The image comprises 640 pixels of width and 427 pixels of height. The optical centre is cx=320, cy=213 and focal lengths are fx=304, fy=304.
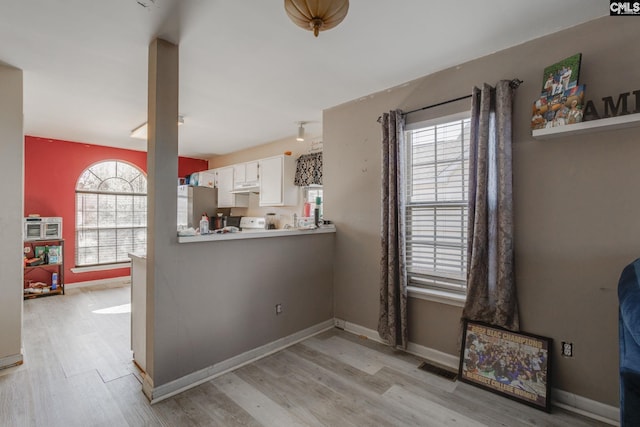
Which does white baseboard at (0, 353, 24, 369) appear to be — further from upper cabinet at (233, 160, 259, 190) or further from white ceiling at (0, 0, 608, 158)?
upper cabinet at (233, 160, 259, 190)

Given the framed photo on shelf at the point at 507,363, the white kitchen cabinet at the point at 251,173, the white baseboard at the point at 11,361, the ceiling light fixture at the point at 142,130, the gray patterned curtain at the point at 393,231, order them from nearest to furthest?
1. the framed photo on shelf at the point at 507,363
2. the white baseboard at the point at 11,361
3. the gray patterned curtain at the point at 393,231
4. the ceiling light fixture at the point at 142,130
5. the white kitchen cabinet at the point at 251,173

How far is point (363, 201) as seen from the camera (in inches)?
125

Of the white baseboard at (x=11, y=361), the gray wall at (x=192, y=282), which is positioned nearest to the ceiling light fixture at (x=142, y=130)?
the gray wall at (x=192, y=282)

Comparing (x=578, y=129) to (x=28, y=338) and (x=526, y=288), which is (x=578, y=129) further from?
(x=28, y=338)

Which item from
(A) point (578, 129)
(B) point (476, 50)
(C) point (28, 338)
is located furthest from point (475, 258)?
(C) point (28, 338)

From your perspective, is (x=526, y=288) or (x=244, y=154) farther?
(x=244, y=154)

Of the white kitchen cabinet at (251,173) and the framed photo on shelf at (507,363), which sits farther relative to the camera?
the white kitchen cabinet at (251,173)

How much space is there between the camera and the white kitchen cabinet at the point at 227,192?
5.69 meters

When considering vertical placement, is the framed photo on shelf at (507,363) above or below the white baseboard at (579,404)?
above

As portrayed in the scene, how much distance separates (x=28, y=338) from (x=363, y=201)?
12.1 feet

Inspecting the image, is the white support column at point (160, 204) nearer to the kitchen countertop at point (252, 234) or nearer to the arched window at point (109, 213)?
the kitchen countertop at point (252, 234)

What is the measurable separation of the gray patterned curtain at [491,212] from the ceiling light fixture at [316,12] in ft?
4.68

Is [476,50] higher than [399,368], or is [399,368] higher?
[476,50]

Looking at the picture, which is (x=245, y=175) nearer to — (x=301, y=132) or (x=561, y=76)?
(x=301, y=132)
